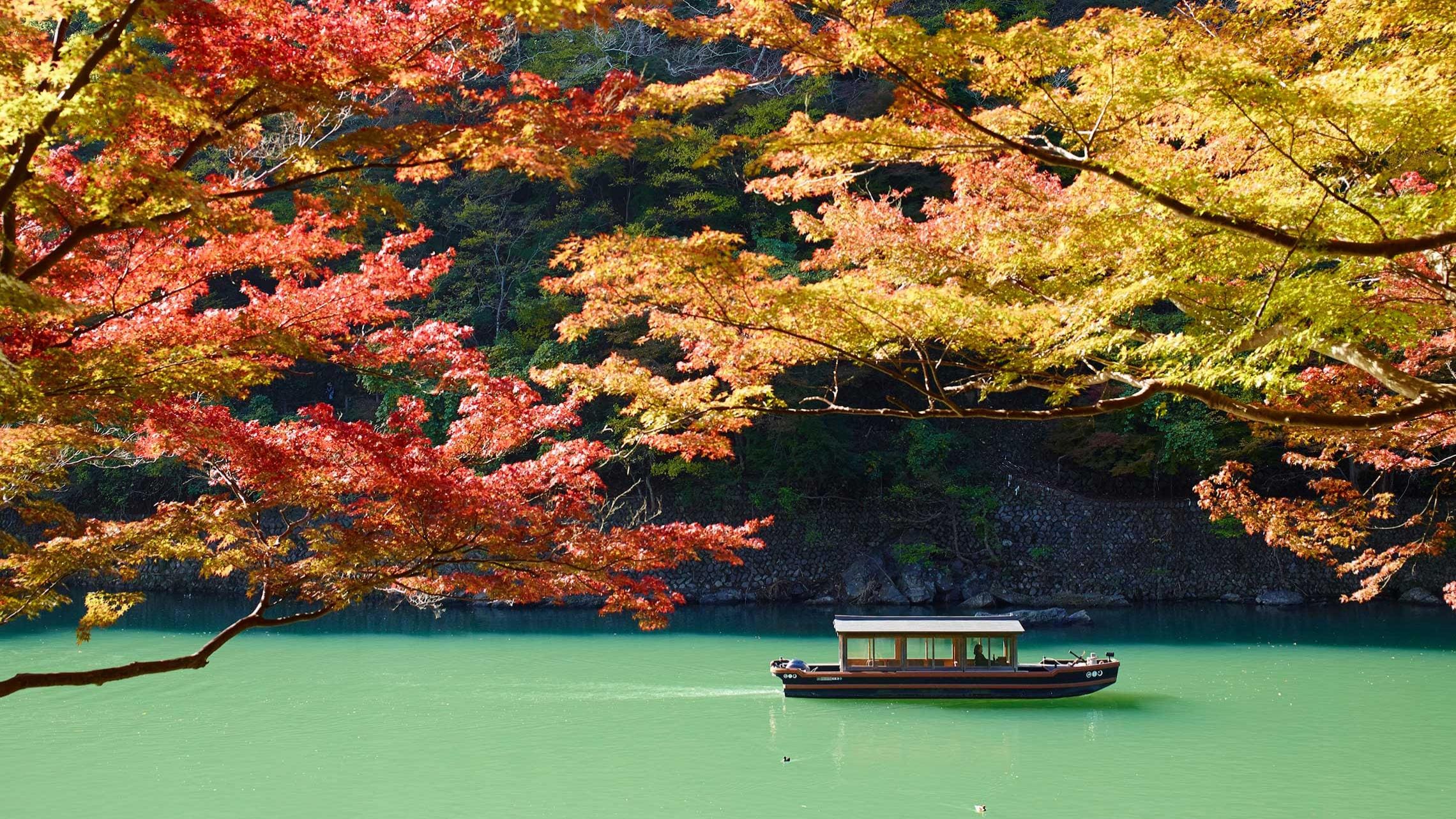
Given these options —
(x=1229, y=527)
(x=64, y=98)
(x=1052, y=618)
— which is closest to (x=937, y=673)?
(x=1052, y=618)

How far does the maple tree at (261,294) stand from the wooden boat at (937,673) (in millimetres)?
5686

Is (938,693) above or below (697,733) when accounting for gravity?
above

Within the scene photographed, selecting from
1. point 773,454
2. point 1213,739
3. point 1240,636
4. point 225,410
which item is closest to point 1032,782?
point 1213,739

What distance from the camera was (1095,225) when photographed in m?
Answer: 5.10

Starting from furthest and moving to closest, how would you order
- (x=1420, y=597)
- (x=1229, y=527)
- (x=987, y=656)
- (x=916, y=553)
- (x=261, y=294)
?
(x=916, y=553) < (x=1229, y=527) < (x=1420, y=597) < (x=987, y=656) < (x=261, y=294)

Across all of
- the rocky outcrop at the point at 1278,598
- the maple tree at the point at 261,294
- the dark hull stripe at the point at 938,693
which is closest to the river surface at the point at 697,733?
the dark hull stripe at the point at 938,693

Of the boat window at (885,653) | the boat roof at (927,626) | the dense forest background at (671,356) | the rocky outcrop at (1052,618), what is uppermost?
the dense forest background at (671,356)

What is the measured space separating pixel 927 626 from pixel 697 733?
3.31 meters

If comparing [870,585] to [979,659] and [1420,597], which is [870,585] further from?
[1420,597]

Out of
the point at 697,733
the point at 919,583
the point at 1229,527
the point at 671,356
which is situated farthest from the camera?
the point at 671,356

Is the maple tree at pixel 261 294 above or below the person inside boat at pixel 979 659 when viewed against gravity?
above

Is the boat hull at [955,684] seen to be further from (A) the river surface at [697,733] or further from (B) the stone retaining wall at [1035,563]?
(B) the stone retaining wall at [1035,563]

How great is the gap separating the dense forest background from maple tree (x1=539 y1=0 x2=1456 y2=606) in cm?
1260

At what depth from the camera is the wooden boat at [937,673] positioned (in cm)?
1231
